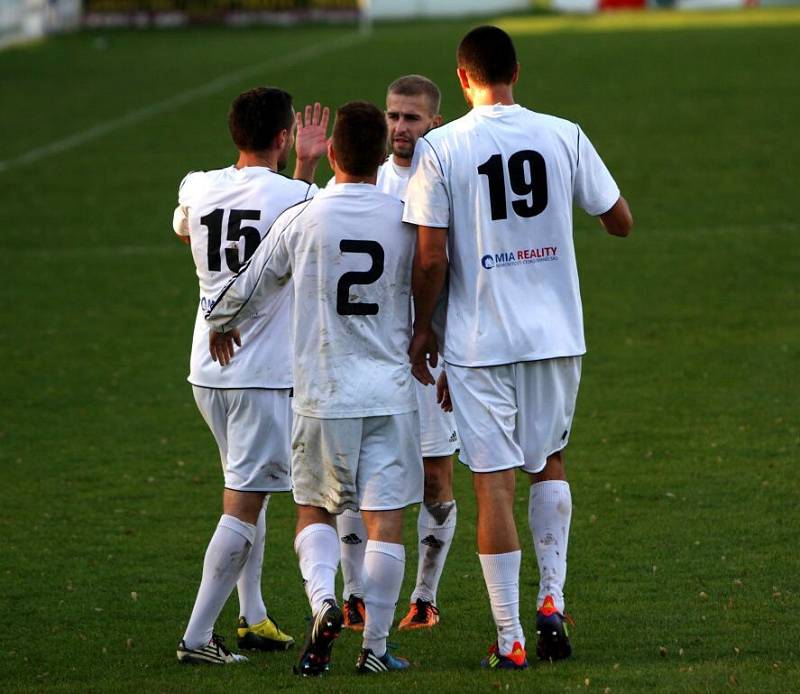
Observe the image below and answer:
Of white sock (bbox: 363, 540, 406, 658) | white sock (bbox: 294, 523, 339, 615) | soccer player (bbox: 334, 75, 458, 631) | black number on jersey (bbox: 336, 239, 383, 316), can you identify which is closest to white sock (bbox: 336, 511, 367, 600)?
soccer player (bbox: 334, 75, 458, 631)

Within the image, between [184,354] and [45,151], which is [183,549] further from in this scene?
[45,151]

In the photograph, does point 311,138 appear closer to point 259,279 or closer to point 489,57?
point 259,279

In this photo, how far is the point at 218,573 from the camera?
5.92 m

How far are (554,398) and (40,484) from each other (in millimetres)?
4303

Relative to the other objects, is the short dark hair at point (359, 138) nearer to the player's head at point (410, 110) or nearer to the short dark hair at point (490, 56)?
the short dark hair at point (490, 56)

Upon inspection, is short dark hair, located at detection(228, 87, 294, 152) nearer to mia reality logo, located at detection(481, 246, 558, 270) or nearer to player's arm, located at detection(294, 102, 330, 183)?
player's arm, located at detection(294, 102, 330, 183)

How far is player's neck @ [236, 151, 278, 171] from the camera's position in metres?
5.99

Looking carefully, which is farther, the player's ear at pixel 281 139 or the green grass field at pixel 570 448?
the green grass field at pixel 570 448

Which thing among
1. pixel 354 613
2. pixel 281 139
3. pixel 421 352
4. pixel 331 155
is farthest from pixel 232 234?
pixel 354 613

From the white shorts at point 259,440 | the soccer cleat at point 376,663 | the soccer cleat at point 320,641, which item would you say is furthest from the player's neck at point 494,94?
the soccer cleat at point 376,663

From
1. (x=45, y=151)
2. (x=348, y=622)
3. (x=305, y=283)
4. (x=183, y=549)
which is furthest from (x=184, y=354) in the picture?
(x=45, y=151)

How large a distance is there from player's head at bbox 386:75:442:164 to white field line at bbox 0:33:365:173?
16478mm

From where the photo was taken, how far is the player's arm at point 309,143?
6027 mm

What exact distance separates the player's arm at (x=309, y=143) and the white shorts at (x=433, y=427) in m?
1.10
